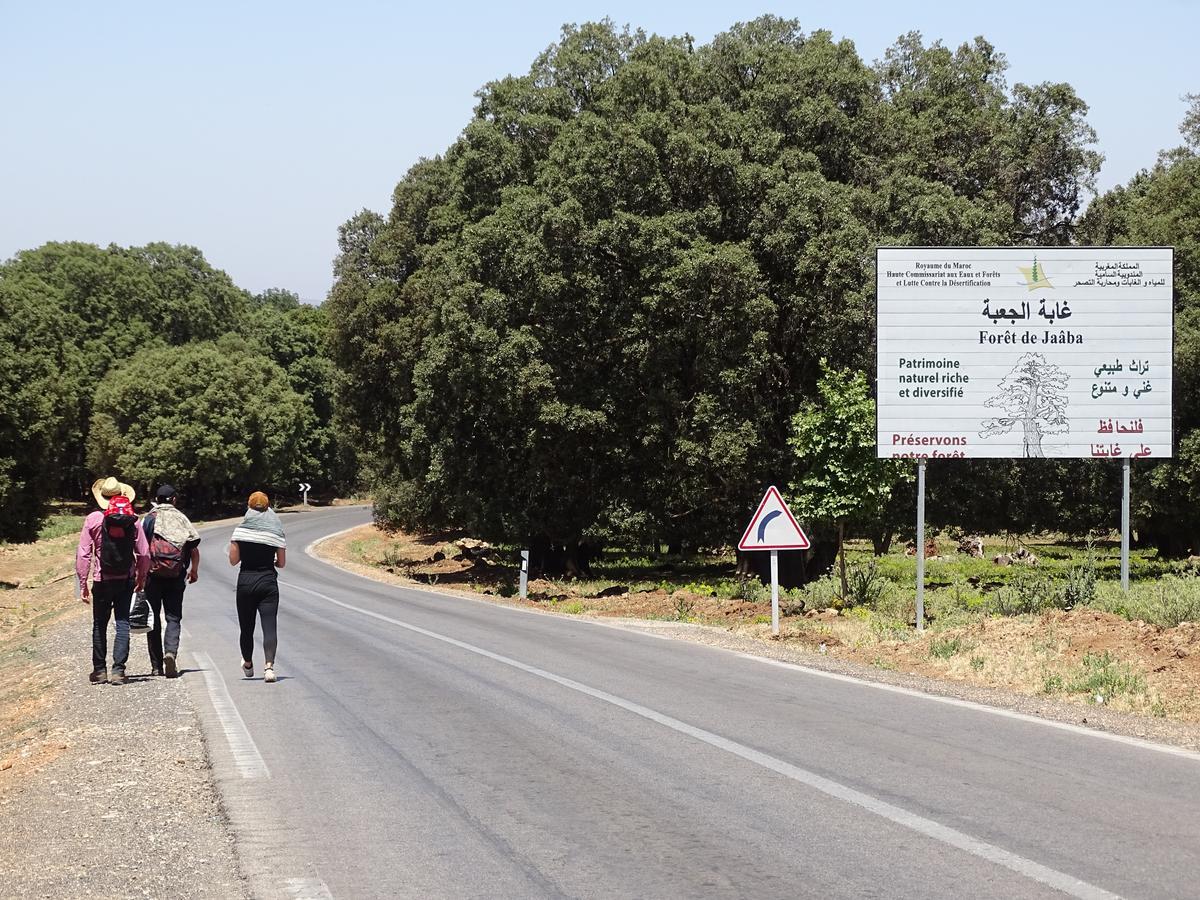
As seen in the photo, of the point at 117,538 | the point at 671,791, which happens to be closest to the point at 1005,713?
the point at 671,791

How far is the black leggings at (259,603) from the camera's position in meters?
12.3

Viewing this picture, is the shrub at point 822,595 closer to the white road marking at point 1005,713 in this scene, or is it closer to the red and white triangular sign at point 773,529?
the red and white triangular sign at point 773,529

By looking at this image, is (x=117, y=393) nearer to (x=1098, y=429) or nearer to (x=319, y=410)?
(x=319, y=410)

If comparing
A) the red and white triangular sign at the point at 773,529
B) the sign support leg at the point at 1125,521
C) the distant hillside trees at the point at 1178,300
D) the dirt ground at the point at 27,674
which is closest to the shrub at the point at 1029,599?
the sign support leg at the point at 1125,521

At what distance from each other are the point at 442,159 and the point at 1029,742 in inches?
1514

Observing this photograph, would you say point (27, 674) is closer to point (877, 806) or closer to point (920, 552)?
point (920, 552)

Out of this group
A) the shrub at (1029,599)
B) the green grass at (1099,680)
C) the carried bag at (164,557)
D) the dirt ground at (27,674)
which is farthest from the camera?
the shrub at (1029,599)

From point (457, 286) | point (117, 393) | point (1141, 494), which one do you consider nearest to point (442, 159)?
point (457, 286)

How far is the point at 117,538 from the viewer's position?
1208cm

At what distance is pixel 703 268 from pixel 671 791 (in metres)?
22.1

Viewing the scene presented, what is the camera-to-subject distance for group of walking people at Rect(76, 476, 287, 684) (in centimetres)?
1212

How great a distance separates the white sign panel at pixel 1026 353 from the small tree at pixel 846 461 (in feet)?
10.6

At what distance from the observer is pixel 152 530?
41.2 feet

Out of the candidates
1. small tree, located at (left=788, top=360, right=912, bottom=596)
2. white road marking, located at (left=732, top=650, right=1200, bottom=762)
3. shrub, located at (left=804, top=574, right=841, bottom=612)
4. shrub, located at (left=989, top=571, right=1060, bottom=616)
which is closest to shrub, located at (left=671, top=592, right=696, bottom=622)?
shrub, located at (left=804, top=574, right=841, bottom=612)
